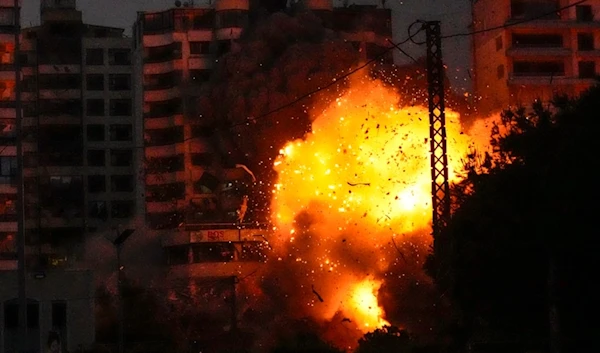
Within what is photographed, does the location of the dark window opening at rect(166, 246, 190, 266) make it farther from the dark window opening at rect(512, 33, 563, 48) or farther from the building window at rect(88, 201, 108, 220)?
the dark window opening at rect(512, 33, 563, 48)

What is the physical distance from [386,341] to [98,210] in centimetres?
5842

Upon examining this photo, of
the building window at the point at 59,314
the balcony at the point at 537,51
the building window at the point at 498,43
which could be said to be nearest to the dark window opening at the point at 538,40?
the balcony at the point at 537,51

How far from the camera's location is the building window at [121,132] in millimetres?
105188

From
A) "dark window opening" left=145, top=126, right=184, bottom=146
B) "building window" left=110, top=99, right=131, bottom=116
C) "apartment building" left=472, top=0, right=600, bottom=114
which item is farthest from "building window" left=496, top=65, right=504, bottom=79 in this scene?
"building window" left=110, top=99, right=131, bottom=116

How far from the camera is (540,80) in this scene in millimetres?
87875

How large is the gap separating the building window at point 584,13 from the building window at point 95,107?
38.2 m

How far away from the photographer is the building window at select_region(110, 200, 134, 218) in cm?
10265

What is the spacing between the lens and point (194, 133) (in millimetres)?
96688

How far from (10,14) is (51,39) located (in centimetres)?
533

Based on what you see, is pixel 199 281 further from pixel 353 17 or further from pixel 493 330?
pixel 493 330

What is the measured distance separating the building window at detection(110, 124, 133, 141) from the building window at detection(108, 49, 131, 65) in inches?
200

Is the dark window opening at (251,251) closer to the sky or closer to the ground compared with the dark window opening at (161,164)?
closer to the ground

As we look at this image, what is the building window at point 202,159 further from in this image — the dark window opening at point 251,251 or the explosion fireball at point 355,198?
the explosion fireball at point 355,198

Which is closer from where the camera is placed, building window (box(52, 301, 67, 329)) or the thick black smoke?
building window (box(52, 301, 67, 329))
